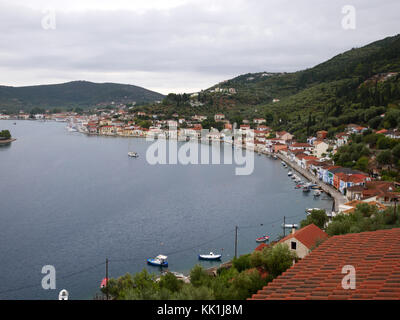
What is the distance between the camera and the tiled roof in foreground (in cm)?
278

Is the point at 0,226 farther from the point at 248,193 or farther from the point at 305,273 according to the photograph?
the point at 305,273

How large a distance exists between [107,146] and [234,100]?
24453 millimetres

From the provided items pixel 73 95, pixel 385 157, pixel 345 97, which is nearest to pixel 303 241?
pixel 385 157

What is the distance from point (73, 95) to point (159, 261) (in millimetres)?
111602

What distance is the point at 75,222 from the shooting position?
1266 cm

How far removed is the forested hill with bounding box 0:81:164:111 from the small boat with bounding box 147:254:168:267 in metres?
97.4

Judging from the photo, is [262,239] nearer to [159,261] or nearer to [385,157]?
[159,261]

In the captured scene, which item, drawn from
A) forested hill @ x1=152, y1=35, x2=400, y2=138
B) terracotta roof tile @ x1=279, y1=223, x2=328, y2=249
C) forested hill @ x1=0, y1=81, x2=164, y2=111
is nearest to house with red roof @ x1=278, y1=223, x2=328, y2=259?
terracotta roof tile @ x1=279, y1=223, x2=328, y2=249

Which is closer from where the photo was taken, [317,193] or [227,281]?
[227,281]

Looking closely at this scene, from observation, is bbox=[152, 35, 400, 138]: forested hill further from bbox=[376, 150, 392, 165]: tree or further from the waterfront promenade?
bbox=[376, 150, 392, 165]: tree

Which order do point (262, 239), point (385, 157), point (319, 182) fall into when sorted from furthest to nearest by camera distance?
1. point (319, 182)
2. point (385, 157)
3. point (262, 239)

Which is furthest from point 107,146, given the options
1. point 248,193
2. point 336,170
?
point 336,170

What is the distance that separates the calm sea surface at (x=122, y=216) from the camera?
9328 millimetres

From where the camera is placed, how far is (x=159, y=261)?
30.4ft
